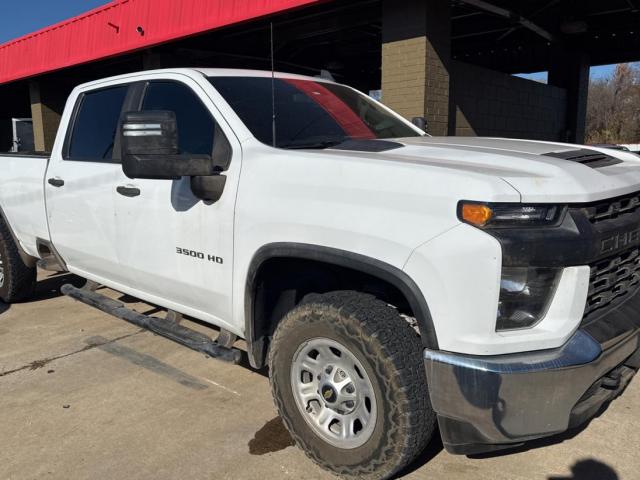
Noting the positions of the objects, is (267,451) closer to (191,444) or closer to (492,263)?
(191,444)

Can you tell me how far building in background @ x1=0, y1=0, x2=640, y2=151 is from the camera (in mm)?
8242

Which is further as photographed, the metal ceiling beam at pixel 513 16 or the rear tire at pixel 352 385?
the metal ceiling beam at pixel 513 16

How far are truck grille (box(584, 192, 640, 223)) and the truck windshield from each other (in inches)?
55.8

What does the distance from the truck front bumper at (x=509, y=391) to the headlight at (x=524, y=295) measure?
133 mm

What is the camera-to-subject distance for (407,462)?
7.93 ft

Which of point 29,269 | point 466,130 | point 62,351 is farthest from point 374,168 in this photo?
point 466,130

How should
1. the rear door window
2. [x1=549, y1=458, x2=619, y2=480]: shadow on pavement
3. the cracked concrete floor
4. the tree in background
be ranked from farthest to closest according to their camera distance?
the tree in background, the rear door window, the cracked concrete floor, [x1=549, y1=458, x2=619, y2=480]: shadow on pavement

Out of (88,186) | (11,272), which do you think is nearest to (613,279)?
(88,186)

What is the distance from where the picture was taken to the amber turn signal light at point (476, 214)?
207cm

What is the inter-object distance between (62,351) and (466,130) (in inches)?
298

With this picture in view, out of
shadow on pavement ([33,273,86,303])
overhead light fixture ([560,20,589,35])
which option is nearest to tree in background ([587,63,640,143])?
overhead light fixture ([560,20,589,35])

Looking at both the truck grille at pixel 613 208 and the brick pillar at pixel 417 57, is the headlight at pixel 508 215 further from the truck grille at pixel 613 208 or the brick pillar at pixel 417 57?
the brick pillar at pixel 417 57

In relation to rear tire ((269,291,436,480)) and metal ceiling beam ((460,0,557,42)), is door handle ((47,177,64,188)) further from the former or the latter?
metal ceiling beam ((460,0,557,42))

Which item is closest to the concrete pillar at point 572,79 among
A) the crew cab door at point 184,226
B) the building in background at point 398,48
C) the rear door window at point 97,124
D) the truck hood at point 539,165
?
the building in background at point 398,48
